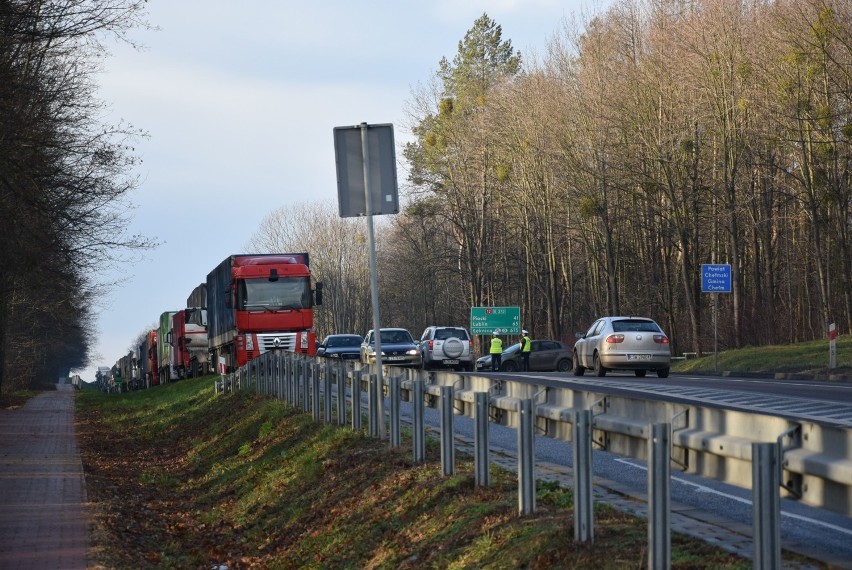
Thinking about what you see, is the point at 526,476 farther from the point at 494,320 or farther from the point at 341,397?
the point at 494,320

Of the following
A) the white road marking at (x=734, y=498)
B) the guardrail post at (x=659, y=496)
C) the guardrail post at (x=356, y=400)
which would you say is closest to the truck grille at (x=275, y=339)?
the guardrail post at (x=356, y=400)

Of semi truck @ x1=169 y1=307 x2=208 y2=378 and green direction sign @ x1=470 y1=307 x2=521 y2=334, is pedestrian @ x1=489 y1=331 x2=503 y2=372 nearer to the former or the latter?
semi truck @ x1=169 y1=307 x2=208 y2=378

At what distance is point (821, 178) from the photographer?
43125mm

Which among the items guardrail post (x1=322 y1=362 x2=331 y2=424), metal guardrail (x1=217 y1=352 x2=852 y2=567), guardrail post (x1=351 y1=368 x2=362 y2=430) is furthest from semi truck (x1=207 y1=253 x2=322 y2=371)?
metal guardrail (x1=217 y1=352 x2=852 y2=567)

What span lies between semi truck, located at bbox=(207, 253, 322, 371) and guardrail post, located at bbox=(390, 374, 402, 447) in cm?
2135

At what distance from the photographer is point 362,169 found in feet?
46.3

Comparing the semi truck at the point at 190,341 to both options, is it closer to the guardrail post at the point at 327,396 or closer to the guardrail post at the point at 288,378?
the guardrail post at the point at 288,378

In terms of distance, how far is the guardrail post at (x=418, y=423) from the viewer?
12305 millimetres

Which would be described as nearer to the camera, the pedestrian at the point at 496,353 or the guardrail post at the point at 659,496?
the guardrail post at the point at 659,496

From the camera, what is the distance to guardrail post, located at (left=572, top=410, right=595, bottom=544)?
747cm

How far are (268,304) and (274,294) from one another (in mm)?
339

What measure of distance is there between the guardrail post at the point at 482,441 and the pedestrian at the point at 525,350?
3656 cm

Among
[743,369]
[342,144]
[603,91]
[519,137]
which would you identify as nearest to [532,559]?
[342,144]

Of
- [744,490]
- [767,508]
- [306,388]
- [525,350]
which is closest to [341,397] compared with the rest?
[306,388]
